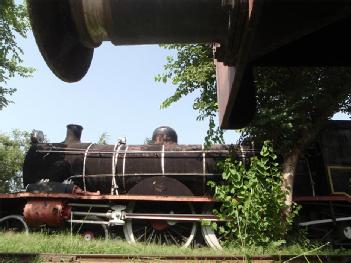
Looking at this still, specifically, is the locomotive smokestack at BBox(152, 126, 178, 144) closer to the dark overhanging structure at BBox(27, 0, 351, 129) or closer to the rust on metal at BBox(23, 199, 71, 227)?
the rust on metal at BBox(23, 199, 71, 227)

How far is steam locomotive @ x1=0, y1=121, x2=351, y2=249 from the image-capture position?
29.2ft

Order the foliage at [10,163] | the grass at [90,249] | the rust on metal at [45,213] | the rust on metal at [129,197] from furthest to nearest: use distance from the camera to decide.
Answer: the foliage at [10,163], the rust on metal at [129,197], the rust on metal at [45,213], the grass at [90,249]

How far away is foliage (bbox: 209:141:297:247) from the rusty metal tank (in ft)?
4.04

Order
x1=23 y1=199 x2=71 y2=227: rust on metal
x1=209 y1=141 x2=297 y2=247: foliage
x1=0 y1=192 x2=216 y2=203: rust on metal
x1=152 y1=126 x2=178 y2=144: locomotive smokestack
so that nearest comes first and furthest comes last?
x1=209 y1=141 x2=297 y2=247: foliage → x1=23 y1=199 x2=71 y2=227: rust on metal → x1=0 y1=192 x2=216 y2=203: rust on metal → x1=152 y1=126 x2=178 y2=144: locomotive smokestack

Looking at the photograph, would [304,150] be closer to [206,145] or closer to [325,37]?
[206,145]

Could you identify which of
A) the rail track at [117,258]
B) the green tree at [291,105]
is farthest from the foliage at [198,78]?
A: the rail track at [117,258]

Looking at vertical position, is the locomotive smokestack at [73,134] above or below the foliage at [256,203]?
above

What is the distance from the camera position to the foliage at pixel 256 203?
6933 millimetres

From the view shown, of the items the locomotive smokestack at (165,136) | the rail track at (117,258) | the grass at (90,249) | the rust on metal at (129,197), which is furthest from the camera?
the locomotive smokestack at (165,136)

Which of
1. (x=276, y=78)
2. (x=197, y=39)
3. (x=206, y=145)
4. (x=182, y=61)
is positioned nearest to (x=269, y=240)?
(x=206, y=145)

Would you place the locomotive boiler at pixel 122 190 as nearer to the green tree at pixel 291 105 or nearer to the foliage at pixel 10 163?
the green tree at pixel 291 105

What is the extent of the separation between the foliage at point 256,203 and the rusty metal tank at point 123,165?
1.23 meters

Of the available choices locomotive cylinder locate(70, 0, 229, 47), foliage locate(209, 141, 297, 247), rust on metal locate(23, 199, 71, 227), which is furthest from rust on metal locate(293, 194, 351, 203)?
locomotive cylinder locate(70, 0, 229, 47)

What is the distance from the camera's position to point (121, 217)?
29.3ft
